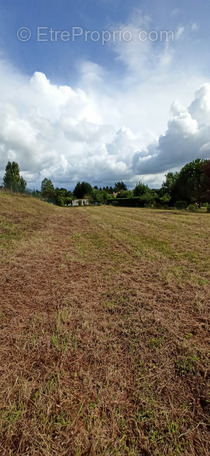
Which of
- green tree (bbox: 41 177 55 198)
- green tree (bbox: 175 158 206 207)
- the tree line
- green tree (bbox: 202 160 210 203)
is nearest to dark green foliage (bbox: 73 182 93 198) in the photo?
green tree (bbox: 41 177 55 198)

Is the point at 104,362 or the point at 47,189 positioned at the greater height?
the point at 47,189

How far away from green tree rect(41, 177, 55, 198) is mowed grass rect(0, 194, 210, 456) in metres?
57.7

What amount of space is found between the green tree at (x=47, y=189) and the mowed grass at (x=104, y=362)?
57.7 m

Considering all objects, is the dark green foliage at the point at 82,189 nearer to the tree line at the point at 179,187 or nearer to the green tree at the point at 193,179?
the tree line at the point at 179,187

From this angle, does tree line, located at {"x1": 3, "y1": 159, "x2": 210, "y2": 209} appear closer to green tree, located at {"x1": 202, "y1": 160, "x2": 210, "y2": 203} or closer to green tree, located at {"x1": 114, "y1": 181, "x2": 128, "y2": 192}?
green tree, located at {"x1": 202, "y1": 160, "x2": 210, "y2": 203}

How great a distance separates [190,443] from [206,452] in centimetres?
11

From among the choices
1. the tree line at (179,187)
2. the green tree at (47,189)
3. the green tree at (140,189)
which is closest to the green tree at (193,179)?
the tree line at (179,187)

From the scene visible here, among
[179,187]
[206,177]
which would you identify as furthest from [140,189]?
[206,177]

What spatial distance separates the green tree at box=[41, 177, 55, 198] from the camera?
58000mm

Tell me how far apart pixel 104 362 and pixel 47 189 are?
62.2 meters

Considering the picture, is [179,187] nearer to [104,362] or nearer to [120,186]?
[104,362]

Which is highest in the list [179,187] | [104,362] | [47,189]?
[47,189]

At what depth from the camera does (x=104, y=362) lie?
192cm

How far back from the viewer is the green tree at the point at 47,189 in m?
58.0
